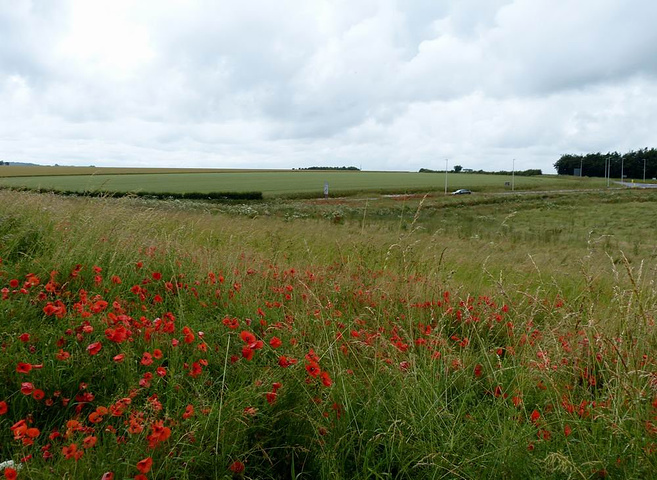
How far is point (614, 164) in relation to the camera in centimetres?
13488

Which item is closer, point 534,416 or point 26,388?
point 26,388

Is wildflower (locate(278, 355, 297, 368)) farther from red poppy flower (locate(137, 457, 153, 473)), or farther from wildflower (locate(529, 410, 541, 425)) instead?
wildflower (locate(529, 410, 541, 425))

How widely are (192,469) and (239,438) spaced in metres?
0.26

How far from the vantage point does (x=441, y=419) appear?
9.01 ft

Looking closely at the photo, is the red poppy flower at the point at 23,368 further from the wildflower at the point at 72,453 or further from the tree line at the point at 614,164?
the tree line at the point at 614,164

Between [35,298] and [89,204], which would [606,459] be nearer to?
[35,298]

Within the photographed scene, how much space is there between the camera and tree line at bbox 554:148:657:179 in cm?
12925

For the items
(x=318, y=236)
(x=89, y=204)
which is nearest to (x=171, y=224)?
(x=89, y=204)

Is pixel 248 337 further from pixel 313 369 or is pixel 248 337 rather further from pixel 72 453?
pixel 72 453

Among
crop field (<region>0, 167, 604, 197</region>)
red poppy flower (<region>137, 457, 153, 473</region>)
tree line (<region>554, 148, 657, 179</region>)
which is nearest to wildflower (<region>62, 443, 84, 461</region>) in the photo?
red poppy flower (<region>137, 457, 153, 473</region>)

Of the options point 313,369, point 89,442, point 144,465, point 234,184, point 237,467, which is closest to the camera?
point 144,465

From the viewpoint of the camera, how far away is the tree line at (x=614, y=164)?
12925 centimetres

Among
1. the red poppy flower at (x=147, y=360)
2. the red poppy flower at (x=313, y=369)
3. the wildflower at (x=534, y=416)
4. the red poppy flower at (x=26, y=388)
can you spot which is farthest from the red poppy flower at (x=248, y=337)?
the wildflower at (x=534, y=416)

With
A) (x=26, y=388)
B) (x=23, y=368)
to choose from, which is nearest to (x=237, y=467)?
(x=26, y=388)
